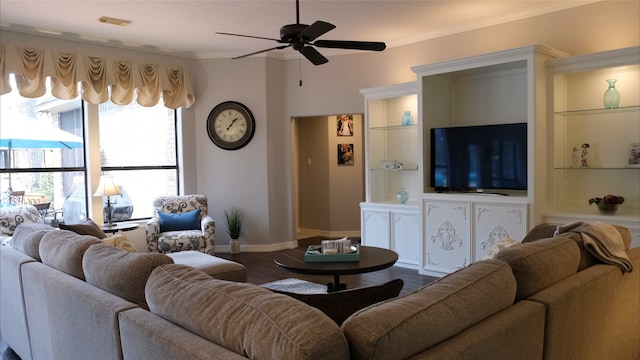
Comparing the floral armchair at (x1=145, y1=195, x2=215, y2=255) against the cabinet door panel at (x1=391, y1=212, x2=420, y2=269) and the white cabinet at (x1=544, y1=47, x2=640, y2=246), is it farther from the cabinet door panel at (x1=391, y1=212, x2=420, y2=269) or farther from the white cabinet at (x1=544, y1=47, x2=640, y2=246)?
the white cabinet at (x1=544, y1=47, x2=640, y2=246)

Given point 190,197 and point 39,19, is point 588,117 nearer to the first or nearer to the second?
point 190,197

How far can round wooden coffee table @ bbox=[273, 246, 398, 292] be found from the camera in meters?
3.40

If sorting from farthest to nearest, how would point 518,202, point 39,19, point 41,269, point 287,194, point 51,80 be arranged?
point 287,194, point 51,80, point 39,19, point 518,202, point 41,269

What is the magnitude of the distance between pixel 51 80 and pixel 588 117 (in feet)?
19.2

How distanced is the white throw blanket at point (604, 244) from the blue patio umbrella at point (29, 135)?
5.66 m

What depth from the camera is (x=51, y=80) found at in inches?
219

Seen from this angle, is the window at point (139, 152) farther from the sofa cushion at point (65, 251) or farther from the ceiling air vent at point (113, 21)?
the sofa cushion at point (65, 251)

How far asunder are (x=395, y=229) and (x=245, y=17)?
2948 mm

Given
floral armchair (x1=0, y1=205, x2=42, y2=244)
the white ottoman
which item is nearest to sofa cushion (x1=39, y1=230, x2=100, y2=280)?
the white ottoman

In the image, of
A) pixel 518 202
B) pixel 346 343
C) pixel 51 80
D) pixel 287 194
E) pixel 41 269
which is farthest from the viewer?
pixel 287 194

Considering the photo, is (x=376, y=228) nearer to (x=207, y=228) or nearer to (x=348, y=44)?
(x=207, y=228)

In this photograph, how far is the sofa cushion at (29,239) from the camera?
2885 millimetres

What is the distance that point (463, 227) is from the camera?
496 cm

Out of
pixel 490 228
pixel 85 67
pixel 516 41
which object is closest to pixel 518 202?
pixel 490 228
